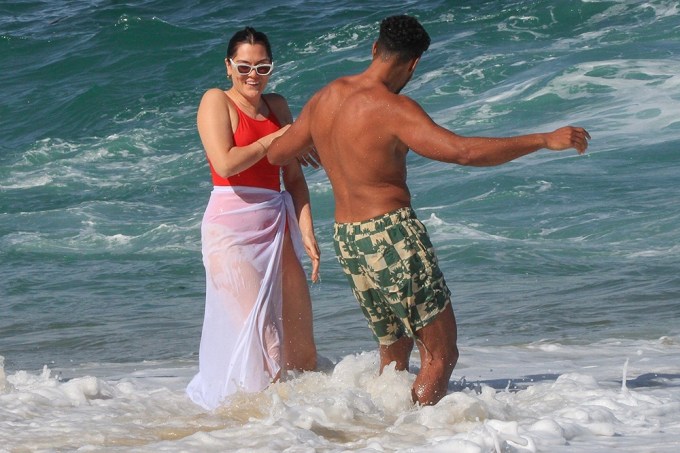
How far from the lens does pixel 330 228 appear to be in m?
12.4

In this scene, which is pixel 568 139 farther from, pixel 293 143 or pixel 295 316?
pixel 295 316

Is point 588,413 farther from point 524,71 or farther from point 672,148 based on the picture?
point 524,71

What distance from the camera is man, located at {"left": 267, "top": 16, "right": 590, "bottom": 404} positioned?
14.4 feet

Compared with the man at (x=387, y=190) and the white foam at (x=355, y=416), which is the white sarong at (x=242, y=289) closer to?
the white foam at (x=355, y=416)

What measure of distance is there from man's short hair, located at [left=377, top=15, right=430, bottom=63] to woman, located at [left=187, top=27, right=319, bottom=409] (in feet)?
2.46

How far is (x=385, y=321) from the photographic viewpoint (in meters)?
4.71

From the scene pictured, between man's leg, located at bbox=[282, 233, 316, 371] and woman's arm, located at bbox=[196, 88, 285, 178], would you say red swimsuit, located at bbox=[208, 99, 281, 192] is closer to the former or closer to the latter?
woman's arm, located at bbox=[196, 88, 285, 178]

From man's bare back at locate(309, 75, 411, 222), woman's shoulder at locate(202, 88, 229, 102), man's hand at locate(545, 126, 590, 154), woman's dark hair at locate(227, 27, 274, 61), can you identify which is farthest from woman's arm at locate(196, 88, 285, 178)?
man's hand at locate(545, 126, 590, 154)

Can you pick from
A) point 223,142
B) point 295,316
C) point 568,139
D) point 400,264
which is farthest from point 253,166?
point 568,139

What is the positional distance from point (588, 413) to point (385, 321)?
879mm

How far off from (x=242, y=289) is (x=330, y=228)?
735 centimetres

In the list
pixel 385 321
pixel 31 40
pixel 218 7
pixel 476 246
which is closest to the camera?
pixel 385 321

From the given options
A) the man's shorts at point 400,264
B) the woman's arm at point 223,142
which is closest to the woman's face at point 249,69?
the woman's arm at point 223,142

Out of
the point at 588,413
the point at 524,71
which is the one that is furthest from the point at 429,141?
the point at 524,71
